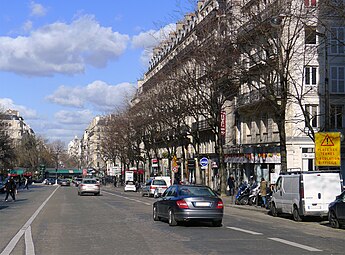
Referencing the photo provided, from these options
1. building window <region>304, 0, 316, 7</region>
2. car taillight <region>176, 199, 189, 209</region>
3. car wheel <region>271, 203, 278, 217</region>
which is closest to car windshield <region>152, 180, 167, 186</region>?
car wheel <region>271, 203, 278, 217</region>

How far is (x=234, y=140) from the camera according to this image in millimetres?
60094

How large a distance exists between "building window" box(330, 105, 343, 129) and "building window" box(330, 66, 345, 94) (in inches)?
50.1

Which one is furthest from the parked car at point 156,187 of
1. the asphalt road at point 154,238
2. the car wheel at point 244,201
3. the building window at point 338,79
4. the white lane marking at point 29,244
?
the white lane marking at point 29,244

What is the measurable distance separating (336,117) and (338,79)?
297 cm

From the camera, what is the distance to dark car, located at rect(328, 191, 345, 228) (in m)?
20.9

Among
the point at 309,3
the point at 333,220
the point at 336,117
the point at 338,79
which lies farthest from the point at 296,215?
the point at 338,79

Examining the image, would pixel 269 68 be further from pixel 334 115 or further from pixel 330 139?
pixel 334 115

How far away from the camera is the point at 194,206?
20.2 metres

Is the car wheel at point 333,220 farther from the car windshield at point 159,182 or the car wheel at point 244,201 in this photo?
the car windshield at point 159,182

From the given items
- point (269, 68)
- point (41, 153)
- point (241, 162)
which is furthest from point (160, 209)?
point (41, 153)

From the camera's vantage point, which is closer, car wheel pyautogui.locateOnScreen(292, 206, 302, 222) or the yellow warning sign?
car wheel pyautogui.locateOnScreen(292, 206, 302, 222)

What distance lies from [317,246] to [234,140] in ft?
148

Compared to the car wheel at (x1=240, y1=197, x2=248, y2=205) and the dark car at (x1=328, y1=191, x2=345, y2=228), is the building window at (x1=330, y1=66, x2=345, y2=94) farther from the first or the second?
the dark car at (x1=328, y1=191, x2=345, y2=228)

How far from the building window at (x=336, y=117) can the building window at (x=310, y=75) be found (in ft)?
8.17
